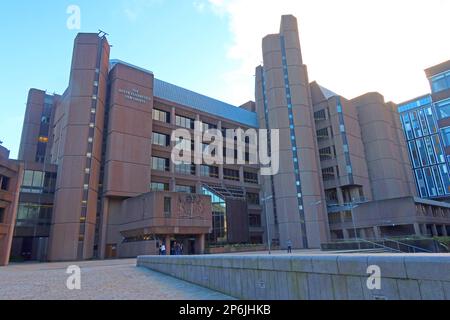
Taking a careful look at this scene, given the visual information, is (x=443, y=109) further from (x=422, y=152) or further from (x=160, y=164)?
(x=422, y=152)

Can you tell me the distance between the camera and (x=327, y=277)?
6836mm

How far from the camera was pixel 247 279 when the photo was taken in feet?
31.1

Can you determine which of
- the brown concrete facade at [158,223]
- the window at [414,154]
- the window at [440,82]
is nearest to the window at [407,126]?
the window at [414,154]

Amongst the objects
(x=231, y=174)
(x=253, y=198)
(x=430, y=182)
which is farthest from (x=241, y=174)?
(x=430, y=182)

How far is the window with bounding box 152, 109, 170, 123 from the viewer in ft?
185

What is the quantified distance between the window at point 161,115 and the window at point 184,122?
187 centimetres

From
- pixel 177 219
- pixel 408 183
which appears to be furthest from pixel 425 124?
pixel 177 219

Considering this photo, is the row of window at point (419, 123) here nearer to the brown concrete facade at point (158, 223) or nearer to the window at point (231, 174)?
the window at point (231, 174)

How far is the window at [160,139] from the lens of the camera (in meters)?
55.0

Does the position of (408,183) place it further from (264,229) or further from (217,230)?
(217,230)

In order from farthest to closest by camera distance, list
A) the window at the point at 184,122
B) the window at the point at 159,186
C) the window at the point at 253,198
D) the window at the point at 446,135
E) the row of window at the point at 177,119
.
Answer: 1. the window at the point at 253,198
2. the window at the point at 184,122
3. the row of window at the point at 177,119
4. the window at the point at 159,186
5. the window at the point at 446,135

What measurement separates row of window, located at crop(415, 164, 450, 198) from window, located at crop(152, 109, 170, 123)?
213ft

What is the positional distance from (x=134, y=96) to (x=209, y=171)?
20.0m

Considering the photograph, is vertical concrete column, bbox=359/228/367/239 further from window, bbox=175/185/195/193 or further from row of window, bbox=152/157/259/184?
window, bbox=175/185/195/193
